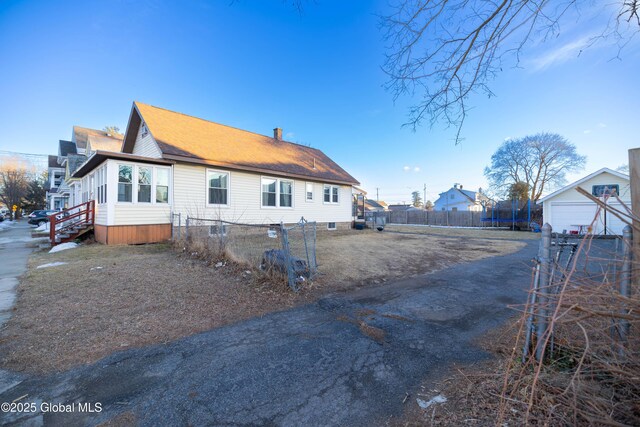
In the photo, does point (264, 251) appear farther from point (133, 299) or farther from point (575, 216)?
point (575, 216)

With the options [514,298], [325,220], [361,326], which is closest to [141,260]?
[361,326]

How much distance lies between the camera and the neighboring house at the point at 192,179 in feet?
32.6

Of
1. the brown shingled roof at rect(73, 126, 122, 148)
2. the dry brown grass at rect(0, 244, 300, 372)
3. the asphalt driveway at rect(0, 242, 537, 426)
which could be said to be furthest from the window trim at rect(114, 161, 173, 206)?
the brown shingled roof at rect(73, 126, 122, 148)

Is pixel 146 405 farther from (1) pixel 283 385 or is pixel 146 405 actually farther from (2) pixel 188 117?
(2) pixel 188 117

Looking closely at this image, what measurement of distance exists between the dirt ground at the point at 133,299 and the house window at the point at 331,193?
30.1 ft

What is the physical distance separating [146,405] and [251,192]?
11442mm

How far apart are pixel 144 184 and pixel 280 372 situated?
10.5 m

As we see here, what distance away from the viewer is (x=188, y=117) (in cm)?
1384

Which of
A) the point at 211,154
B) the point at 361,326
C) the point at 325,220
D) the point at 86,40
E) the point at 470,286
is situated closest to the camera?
the point at 361,326

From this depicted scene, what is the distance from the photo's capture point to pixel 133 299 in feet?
14.8

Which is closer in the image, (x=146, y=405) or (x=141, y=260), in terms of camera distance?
(x=146, y=405)

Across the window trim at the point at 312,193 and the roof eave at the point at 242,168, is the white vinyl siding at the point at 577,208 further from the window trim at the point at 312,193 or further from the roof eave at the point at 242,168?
the window trim at the point at 312,193

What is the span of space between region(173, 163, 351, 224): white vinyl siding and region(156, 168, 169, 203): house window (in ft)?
1.06

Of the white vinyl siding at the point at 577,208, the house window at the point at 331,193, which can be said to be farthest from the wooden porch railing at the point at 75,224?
the white vinyl siding at the point at 577,208
